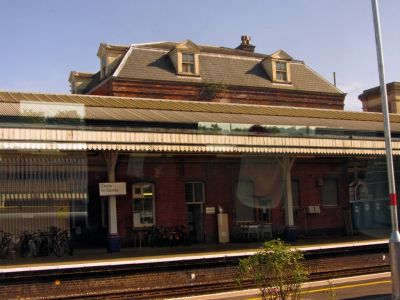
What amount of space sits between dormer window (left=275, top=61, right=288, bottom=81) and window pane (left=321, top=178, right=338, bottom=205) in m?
8.53

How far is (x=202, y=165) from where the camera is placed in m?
23.2

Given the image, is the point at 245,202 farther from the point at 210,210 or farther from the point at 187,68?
the point at 187,68

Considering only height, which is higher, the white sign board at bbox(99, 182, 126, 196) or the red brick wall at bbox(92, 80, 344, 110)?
the red brick wall at bbox(92, 80, 344, 110)

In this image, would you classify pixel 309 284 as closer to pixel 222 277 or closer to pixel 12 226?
pixel 222 277

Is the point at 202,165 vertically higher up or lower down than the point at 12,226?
higher up

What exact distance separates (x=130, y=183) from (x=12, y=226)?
521cm

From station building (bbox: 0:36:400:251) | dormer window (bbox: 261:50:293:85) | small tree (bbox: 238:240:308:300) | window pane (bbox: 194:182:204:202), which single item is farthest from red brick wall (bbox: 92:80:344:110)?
small tree (bbox: 238:240:308:300)


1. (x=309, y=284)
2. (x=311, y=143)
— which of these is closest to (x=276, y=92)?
(x=311, y=143)

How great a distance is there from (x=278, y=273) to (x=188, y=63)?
75.6 feet

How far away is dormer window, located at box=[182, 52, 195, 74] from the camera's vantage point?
97.9 feet

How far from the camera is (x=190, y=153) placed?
846 inches

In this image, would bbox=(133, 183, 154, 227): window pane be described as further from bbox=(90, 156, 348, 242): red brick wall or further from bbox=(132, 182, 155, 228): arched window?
bbox=(90, 156, 348, 242): red brick wall

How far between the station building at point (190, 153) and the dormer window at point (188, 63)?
0.06 meters

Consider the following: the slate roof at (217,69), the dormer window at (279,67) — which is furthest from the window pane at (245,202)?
the dormer window at (279,67)
